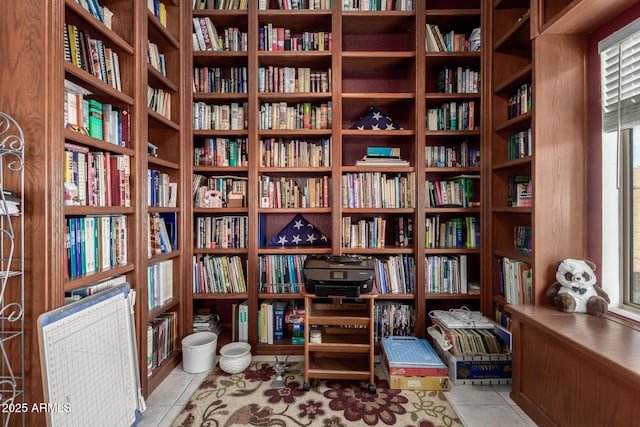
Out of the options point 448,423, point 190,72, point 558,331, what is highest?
point 190,72

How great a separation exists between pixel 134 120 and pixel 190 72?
76 cm

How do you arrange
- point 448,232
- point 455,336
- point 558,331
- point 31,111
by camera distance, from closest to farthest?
point 31,111
point 558,331
point 455,336
point 448,232

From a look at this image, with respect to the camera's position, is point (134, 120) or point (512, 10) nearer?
point (134, 120)

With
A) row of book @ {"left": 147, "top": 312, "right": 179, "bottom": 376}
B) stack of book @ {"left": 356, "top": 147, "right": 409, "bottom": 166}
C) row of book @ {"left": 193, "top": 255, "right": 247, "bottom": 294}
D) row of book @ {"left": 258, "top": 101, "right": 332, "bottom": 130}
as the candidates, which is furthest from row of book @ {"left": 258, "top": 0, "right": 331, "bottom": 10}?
row of book @ {"left": 147, "top": 312, "right": 179, "bottom": 376}

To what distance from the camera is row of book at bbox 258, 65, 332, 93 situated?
216 cm

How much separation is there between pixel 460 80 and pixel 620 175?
116cm

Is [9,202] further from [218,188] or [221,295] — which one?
[221,295]

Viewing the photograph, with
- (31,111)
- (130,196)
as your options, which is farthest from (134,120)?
(31,111)

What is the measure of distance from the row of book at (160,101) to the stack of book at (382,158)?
1.41 m

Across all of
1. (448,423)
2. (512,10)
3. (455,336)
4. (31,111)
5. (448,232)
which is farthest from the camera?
(448,232)

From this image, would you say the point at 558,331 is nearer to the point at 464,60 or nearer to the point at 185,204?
the point at 464,60

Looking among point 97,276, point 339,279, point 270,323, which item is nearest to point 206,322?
point 270,323

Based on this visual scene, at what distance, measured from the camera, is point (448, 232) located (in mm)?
2209

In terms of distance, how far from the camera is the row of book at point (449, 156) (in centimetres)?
221
